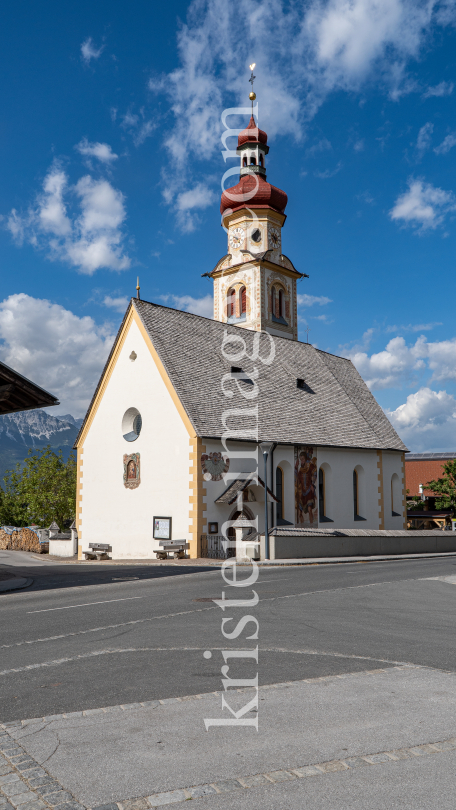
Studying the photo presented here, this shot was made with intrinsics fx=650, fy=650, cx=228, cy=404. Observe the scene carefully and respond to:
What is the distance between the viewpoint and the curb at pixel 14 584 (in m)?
18.2

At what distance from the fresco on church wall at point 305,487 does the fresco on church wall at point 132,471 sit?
800 cm

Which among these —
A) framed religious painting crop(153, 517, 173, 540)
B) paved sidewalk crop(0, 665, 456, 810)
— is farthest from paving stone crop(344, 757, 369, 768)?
framed religious painting crop(153, 517, 173, 540)

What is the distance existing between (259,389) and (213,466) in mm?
7517

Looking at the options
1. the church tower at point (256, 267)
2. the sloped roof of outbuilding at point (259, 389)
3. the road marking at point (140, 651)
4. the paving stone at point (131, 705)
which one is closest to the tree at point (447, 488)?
the sloped roof of outbuilding at point (259, 389)

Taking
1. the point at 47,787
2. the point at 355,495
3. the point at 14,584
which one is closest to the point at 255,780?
the point at 47,787

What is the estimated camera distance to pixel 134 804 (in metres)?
4.16

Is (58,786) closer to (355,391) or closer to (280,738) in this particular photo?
(280,738)

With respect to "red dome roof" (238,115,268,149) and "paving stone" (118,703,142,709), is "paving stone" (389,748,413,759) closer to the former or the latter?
"paving stone" (118,703,142,709)

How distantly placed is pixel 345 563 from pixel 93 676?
69.1ft

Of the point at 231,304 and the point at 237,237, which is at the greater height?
the point at 237,237

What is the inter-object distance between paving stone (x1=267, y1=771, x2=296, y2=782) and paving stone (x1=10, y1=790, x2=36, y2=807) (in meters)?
1.61

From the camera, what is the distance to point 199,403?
30.1 metres

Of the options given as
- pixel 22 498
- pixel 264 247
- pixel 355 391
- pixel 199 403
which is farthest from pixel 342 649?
pixel 22 498

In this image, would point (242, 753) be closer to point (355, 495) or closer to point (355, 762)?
point (355, 762)
